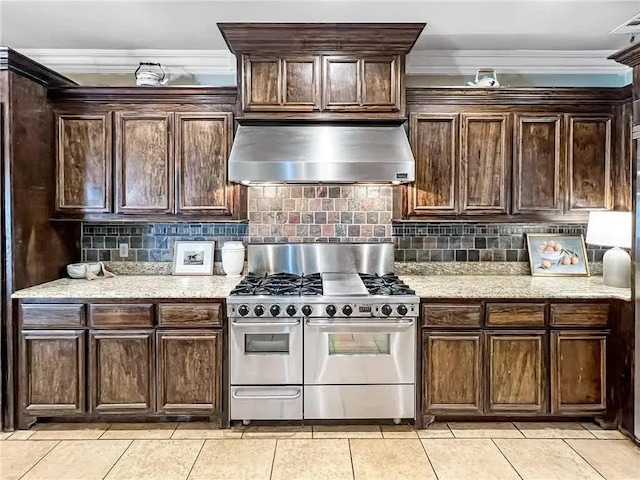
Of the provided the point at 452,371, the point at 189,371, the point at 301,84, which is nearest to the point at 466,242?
the point at 452,371

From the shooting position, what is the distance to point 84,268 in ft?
11.7

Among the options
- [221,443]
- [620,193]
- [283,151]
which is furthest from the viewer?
[620,193]

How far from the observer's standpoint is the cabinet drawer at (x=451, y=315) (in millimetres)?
3074

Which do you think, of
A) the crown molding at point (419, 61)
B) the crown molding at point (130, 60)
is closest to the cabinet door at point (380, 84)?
the crown molding at point (419, 61)

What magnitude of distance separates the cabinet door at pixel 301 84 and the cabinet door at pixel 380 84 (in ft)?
1.11

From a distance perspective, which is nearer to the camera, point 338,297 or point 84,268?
point 338,297

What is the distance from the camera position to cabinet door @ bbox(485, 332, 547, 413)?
3086 millimetres

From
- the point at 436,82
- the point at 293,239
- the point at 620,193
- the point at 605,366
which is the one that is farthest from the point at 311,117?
the point at 605,366

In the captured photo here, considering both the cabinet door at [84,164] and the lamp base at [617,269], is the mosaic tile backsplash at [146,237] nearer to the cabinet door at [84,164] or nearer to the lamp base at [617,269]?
the cabinet door at [84,164]

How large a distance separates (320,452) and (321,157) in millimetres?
1893

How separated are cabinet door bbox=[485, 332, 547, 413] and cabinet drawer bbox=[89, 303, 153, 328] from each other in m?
2.29

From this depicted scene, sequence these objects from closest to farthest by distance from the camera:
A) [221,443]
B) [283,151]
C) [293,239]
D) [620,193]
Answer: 1. [221,443]
2. [283,151]
3. [620,193]
4. [293,239]

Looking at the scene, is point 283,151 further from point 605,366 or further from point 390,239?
point 605,366

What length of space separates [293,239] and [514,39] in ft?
7.59
